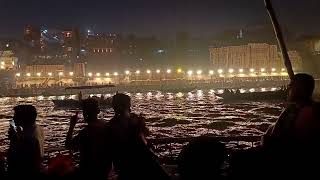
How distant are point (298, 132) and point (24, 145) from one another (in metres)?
3.11

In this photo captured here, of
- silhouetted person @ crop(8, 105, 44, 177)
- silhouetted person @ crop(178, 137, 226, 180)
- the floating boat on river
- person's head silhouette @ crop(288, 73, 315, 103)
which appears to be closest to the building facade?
the floating boat on river

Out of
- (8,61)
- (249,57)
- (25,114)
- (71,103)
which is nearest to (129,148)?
(25,114)

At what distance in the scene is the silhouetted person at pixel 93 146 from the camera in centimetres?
444

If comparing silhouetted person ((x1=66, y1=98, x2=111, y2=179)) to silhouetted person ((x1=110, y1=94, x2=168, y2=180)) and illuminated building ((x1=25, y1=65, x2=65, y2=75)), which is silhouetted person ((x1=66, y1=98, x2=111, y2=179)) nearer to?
silhouetted person ((x1=110, y1=94, x2=168, y2=180))

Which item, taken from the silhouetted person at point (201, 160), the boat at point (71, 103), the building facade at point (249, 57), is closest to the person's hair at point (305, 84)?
the silhouetted person at point (201, 160)

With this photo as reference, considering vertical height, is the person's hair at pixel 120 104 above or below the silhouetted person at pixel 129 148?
above

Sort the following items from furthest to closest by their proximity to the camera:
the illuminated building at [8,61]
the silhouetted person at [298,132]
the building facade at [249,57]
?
the illuminated building at [8,61] → the building facade at [249,57] → the silhouetted person at [298,132]

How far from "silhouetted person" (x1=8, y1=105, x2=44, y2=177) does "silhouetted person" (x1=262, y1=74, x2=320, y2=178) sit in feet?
8.70

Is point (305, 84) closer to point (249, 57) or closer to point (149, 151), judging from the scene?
point (149, 151)

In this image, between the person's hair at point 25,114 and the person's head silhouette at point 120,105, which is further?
the person's hair at point 25,114

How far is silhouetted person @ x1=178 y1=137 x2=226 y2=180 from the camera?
260 centimetres

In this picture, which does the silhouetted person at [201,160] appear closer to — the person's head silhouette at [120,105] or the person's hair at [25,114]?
the person's head silhouette at [120,105]

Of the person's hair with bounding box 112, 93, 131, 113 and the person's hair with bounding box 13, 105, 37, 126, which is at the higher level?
the person's hair with bounding box 112, 93, 131, 113

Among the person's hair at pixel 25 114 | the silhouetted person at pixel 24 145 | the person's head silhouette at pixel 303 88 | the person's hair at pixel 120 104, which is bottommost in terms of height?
the silhouetted person at pixel 24 145
